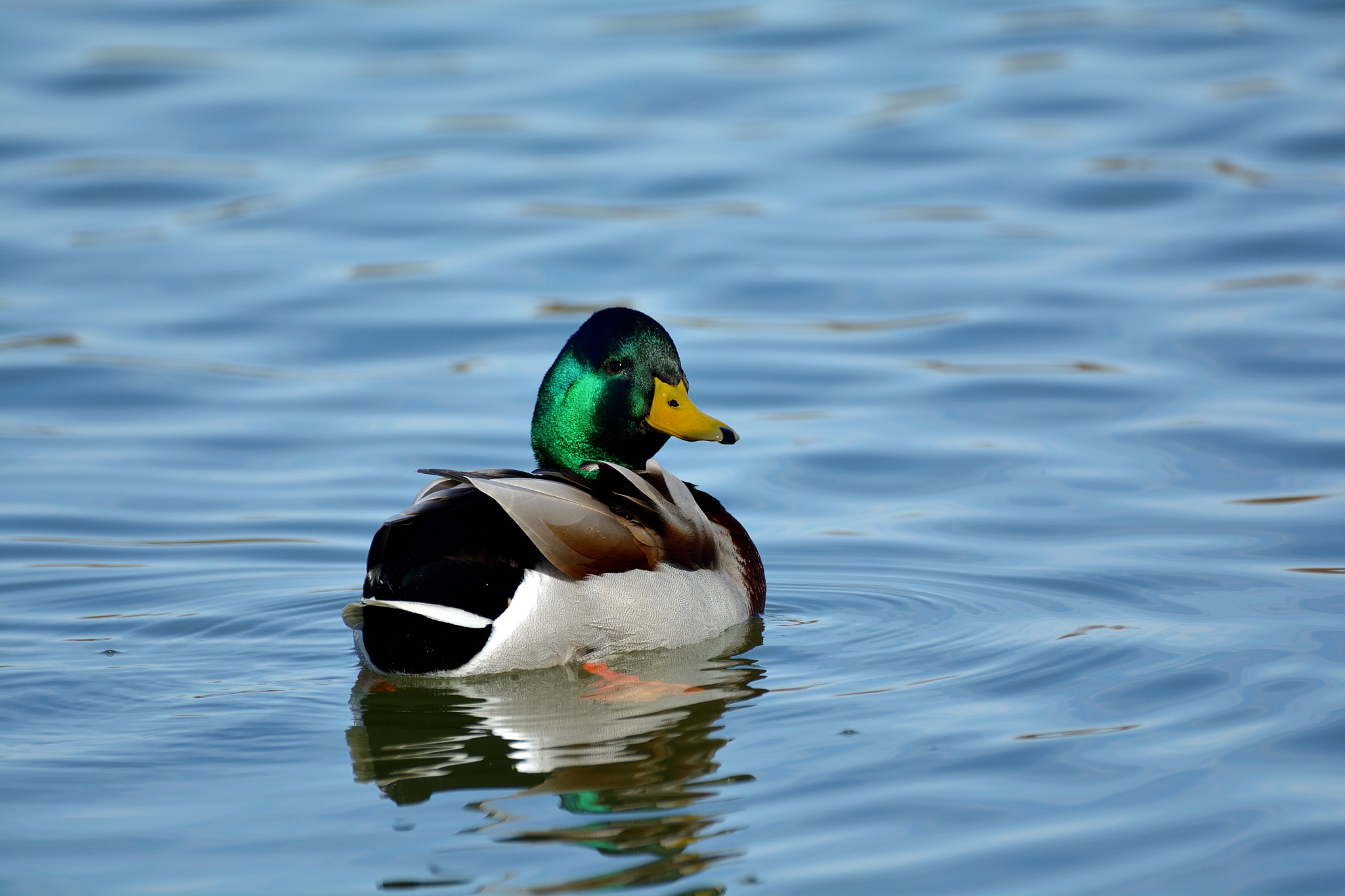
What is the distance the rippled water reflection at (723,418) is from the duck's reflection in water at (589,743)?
0.07 feet

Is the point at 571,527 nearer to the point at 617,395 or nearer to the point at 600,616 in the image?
the point at 600,616

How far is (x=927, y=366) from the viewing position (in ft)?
28.8

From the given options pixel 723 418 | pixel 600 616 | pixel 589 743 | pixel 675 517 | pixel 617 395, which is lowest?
pixel 723 418

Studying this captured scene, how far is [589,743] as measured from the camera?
4.45m

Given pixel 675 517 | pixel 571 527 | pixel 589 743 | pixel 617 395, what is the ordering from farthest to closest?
pixel 617 395 → pixel 675 517 → pixel 571 527 → pixel 589 743

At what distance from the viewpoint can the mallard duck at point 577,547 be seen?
4676 mm

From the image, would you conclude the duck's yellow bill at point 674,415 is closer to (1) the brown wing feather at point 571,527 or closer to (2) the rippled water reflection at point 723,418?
(1) the brown wing feather at point 571,527

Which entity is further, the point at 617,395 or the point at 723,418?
the point at 723,418

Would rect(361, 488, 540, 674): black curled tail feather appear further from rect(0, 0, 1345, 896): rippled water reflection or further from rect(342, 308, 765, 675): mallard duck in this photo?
rect(0, 0, 1345, 896): rippled water reflection

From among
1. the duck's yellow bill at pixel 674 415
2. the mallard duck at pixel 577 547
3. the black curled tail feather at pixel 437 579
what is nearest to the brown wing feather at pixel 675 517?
the mallard duck at pixel 577 547

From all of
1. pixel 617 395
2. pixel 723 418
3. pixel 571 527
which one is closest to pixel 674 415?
pixel 617 395

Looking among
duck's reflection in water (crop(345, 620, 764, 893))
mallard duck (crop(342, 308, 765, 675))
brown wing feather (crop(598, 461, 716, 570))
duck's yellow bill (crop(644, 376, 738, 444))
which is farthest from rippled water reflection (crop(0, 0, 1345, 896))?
duck's yellow bill (crop(644, 376, 738, 444))

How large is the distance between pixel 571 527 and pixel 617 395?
2.70ft

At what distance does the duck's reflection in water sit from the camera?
378 cm
